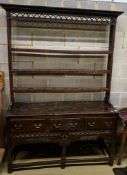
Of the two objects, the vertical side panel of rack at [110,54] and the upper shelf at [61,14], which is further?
the vertical side panel of rack at [110,54]

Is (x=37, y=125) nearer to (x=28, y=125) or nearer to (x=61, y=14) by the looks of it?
(x=28, y=125)

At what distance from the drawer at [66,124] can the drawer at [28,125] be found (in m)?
0.08

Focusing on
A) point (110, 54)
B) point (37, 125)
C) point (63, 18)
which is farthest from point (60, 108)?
point (63, 18)

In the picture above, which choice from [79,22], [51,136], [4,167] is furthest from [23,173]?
[79,22]

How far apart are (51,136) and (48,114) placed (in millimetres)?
245

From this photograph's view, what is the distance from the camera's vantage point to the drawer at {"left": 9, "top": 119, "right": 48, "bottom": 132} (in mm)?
2160

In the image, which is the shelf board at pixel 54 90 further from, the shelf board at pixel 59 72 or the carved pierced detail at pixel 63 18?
the carved pierced detail at pixel 63 18

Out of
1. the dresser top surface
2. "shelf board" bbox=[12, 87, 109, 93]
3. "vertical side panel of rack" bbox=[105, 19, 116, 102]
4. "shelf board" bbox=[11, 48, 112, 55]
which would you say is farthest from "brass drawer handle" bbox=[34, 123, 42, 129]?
"vertical side panel of rack" bbox=[105, 19, 116, 102]

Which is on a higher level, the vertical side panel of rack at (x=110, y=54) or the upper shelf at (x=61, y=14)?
the upper shelf at (x=61, y=14)

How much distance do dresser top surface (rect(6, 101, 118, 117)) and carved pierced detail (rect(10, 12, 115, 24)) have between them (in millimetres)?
916

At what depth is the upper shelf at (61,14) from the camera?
2.14 m

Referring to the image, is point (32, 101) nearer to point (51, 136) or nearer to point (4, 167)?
point (51, 136)

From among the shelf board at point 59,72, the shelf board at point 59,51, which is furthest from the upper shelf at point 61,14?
the shelf board at point 59,72

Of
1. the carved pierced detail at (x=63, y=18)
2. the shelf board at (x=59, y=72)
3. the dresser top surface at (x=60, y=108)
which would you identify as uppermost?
the carved pierced detail at (x=63, y=18)
